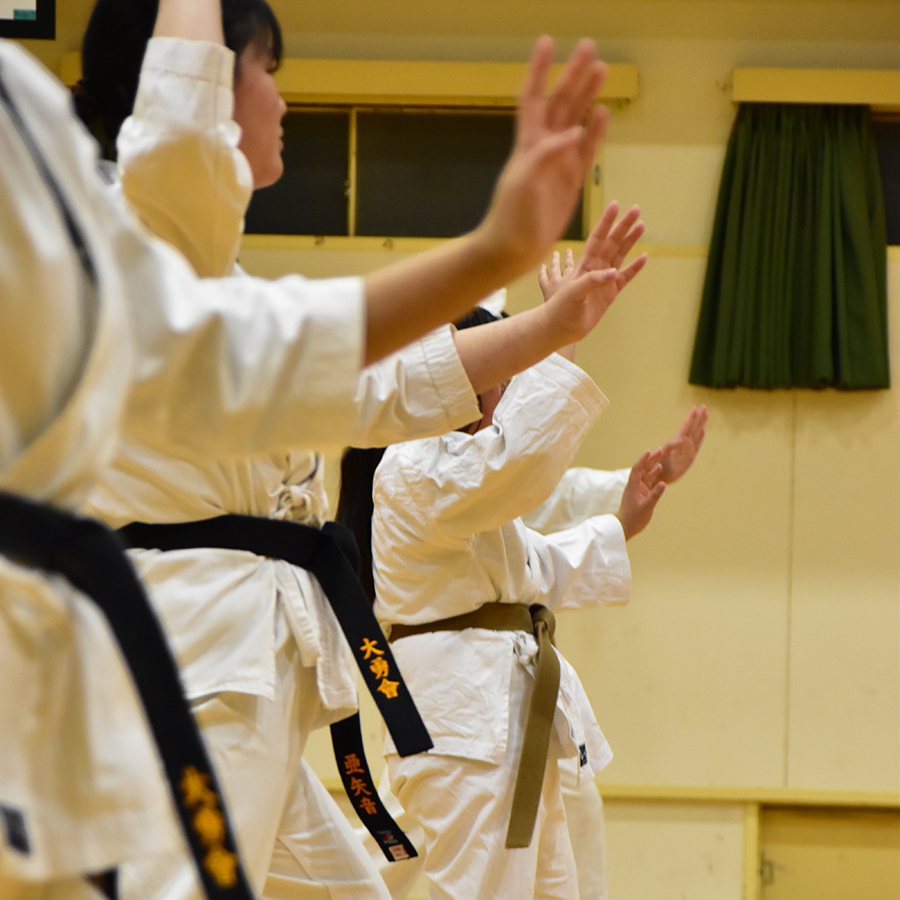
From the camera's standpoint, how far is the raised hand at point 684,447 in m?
2.95

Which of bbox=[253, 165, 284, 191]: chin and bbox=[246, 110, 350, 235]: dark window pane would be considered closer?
bbox=[253, 165, 284, 191]: chin

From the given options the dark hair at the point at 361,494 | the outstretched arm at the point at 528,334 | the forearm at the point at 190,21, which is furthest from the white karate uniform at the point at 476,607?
the forearm at the point at 190,21

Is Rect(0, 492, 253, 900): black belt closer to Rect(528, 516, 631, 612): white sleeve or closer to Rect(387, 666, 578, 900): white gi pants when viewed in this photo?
Rect(387, 666, 578, 900): white gi pants

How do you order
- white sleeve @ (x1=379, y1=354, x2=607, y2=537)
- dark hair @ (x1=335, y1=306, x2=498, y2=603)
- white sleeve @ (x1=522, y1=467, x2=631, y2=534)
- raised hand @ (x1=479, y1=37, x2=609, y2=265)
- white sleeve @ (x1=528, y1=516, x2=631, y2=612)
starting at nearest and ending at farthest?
1. raised hand @ (x1=479, y1=37, x2=609, y2=265)
2. white sleeve @ (x1=379, y1=354, x2=607, y2=537)
3. dark hair @ (x1=335, y1=306, x2=498, y2=603)
4. white sleeve @ (x1=528, y1=516, x2=631, y2=612)
5. white sleeve @ (x1=522, y1=467, x2=631, y2=534)

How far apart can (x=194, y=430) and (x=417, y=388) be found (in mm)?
460

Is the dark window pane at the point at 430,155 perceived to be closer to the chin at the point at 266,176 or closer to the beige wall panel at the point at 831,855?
the beige wall panel at the point at 831,855

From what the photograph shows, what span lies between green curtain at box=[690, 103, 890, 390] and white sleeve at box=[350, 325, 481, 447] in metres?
3.11

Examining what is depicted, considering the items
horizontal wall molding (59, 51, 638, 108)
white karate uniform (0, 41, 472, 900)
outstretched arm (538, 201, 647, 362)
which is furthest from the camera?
horizontal wall molding (59, 51, 638, 108)

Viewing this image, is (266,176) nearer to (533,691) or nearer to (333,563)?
(333,563)

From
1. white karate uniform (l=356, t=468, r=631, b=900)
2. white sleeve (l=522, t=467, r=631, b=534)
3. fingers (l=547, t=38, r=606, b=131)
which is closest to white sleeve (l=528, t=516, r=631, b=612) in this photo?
white karate uniform (l=356, t=468, r=631, b=900)

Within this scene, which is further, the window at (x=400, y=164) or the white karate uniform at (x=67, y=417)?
the window at (x=400, y=164)

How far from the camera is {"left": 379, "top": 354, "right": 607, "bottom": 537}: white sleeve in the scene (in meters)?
2.12

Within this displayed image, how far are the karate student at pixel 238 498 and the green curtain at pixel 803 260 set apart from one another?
292 cm

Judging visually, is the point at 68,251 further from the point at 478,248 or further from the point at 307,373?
the point at 478,248
